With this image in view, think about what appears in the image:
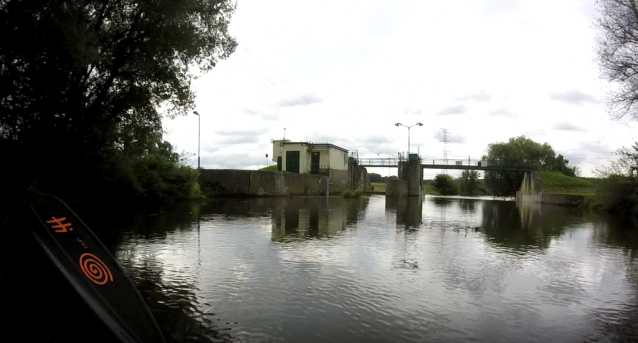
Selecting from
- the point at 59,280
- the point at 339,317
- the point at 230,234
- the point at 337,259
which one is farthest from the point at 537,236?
the point at 59,280

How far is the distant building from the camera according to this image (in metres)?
53.7

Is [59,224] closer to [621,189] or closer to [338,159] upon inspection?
[621,189]

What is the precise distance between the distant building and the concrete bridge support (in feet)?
29.2

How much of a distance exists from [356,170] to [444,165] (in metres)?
14.3

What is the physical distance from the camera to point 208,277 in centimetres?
710

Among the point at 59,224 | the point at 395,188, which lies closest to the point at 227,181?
the point at 395,188

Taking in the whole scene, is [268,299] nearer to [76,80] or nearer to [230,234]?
[230,234]

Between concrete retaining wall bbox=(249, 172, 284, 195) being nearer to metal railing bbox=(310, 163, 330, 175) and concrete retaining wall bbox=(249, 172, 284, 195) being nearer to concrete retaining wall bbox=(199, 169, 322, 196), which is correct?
concrete retaining wall bbox=(199, 169, 322, 196)

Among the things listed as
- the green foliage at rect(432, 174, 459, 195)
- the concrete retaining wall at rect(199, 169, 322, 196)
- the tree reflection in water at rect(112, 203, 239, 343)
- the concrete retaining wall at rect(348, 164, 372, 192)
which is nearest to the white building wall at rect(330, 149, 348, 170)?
the concrete retaining wall at rect(348, 164, 372, 192)

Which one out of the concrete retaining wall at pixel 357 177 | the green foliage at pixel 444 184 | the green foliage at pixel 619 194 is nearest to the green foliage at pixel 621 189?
the green foliage at pixel 619 194

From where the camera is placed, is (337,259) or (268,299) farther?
(337,259)

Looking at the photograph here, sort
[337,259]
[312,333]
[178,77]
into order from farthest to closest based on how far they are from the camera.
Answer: [178,77], [337,259], [312,333]

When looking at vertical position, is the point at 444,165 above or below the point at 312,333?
above

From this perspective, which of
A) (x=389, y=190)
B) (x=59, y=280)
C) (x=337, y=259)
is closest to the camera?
(x=59, y=280)
